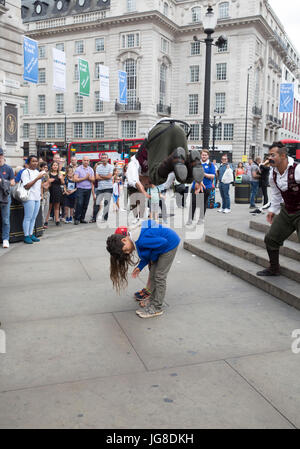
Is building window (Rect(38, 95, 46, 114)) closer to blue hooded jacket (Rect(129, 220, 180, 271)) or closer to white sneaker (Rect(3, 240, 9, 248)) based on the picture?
white sneaker (Rect(3, 240, 9, 248))

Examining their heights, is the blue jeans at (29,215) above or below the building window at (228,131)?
below

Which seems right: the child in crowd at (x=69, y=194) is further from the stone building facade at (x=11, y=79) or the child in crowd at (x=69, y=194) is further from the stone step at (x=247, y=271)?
the stone step at (x=247, y=271)

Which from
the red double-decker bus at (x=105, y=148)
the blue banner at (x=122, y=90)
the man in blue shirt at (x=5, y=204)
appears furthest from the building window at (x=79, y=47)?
the man in blue shirt at (x=5, y=204)

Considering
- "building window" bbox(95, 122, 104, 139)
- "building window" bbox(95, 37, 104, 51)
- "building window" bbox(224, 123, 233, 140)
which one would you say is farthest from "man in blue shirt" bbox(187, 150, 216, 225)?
"building window" bbox(95, 37, 104, 51)

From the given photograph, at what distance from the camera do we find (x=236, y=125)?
158 ft

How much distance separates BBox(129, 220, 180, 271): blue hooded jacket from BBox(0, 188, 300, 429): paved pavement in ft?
2.24

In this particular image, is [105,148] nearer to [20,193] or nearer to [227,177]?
[227,177]

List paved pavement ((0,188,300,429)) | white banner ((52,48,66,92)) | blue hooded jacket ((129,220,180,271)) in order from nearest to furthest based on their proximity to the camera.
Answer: paved pavement ((0,188,300,429)) → blue hooded jacket ((129,220,180,271)) → white banner ((52,48,66,92))

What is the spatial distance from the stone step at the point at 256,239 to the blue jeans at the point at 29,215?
13.0ft

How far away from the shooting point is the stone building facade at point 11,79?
13188mm

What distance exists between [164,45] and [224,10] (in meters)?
8.26

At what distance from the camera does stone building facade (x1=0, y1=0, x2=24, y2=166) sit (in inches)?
519

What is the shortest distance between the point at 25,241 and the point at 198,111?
4555 cm

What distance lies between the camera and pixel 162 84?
49.7 metres
